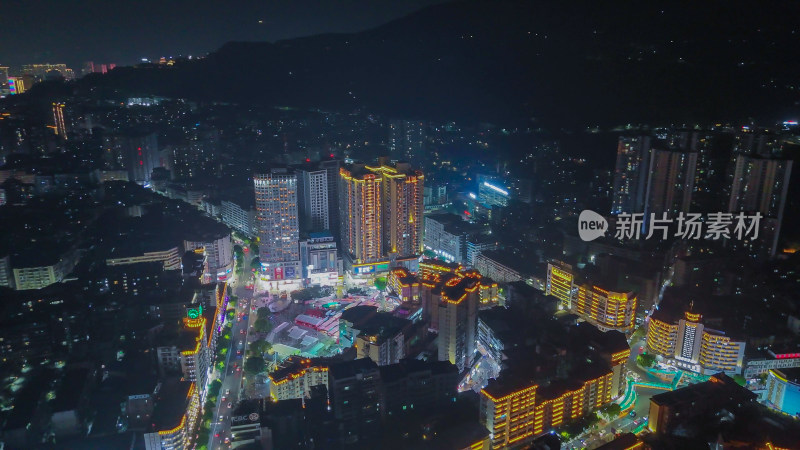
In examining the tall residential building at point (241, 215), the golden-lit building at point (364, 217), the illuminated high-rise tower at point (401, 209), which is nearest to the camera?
the golden-lit building at point (364, 217)

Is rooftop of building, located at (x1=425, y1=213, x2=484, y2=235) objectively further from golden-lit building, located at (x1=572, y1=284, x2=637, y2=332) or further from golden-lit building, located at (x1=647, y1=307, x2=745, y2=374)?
golden-lit building, located at (x1=647, y1=307, x2=745, y2=374)

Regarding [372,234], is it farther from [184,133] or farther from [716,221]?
[184,133]

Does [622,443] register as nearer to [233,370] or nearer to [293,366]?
[293,366]

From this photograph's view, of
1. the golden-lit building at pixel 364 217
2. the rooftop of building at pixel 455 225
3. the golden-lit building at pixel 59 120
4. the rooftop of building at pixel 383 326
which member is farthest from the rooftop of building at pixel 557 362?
the golden-lit building at pixel 59 120

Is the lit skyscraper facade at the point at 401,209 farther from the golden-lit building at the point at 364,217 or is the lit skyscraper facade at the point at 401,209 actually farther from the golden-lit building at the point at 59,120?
the golden-lit building at the point at 59,120

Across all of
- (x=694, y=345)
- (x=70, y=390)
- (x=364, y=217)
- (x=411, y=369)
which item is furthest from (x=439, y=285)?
(x=70, y=390)

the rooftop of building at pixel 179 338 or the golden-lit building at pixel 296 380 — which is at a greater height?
the rooftop of building at pixel 179 338

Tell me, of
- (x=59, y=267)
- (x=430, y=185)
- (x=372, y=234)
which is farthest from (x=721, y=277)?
(x=59, y=267)
